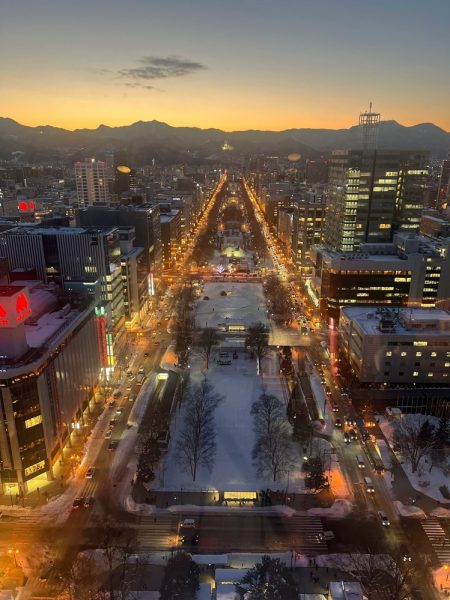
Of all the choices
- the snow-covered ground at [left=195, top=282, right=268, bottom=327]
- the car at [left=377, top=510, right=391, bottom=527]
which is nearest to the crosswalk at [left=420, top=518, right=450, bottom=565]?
the car at [left=377, top=510, right=391, bottom=527]

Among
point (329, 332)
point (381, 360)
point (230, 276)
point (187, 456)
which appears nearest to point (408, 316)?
point (381, 360)

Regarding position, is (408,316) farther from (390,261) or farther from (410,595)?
(410,595)

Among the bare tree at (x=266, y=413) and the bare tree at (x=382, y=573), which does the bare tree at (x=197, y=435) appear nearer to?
the bare tree at (x=266, y=413)

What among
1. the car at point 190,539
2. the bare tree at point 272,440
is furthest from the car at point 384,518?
the car at point 190,539

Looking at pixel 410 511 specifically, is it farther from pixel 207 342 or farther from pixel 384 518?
pixel 207 342

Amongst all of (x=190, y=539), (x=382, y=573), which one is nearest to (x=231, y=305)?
(x=190, y=539)

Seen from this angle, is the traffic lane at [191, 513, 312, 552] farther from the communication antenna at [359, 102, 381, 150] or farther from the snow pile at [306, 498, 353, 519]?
the communication antenna at [359, 102, 381, 150]
